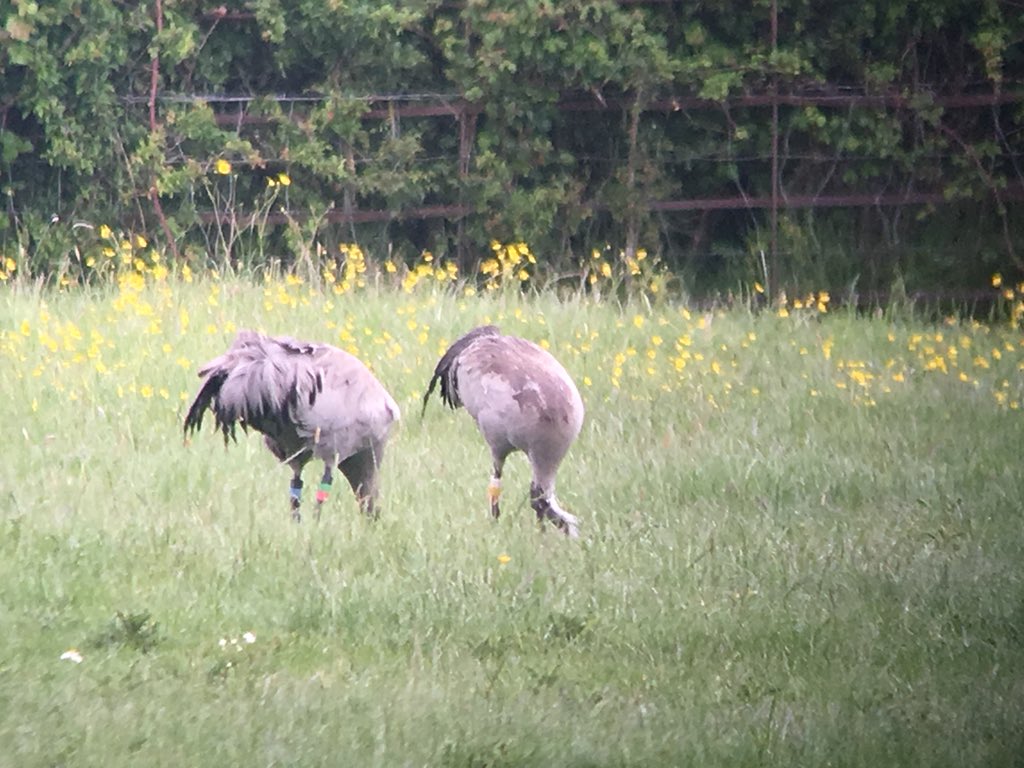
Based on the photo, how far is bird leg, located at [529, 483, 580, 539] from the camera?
701 centimetres

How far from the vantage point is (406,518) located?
712cm

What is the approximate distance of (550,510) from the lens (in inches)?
280

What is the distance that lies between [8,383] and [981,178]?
8.65 m

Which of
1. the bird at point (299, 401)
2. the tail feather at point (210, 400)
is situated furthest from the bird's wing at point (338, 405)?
the tail feather at point (210, 400)

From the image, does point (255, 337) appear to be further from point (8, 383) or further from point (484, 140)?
point (484, 140)

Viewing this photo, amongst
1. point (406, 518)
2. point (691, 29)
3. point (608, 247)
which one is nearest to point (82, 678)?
point (406, 518)

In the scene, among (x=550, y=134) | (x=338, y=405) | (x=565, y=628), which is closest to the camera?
(x=565, y=628)

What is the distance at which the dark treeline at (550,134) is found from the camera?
13383 millimetres

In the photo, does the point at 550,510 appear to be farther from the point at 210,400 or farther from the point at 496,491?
the point at 210,400

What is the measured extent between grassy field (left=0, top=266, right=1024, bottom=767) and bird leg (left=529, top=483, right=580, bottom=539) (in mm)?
116

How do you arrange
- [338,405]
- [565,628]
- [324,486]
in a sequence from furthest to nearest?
[324,486], [338,405], [565,628]

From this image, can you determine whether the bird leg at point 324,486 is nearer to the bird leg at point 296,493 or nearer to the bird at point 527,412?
the bird leg at point 296,493

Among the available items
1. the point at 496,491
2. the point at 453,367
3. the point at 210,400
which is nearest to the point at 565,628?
the point at 496,491

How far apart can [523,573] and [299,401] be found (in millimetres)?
1240
